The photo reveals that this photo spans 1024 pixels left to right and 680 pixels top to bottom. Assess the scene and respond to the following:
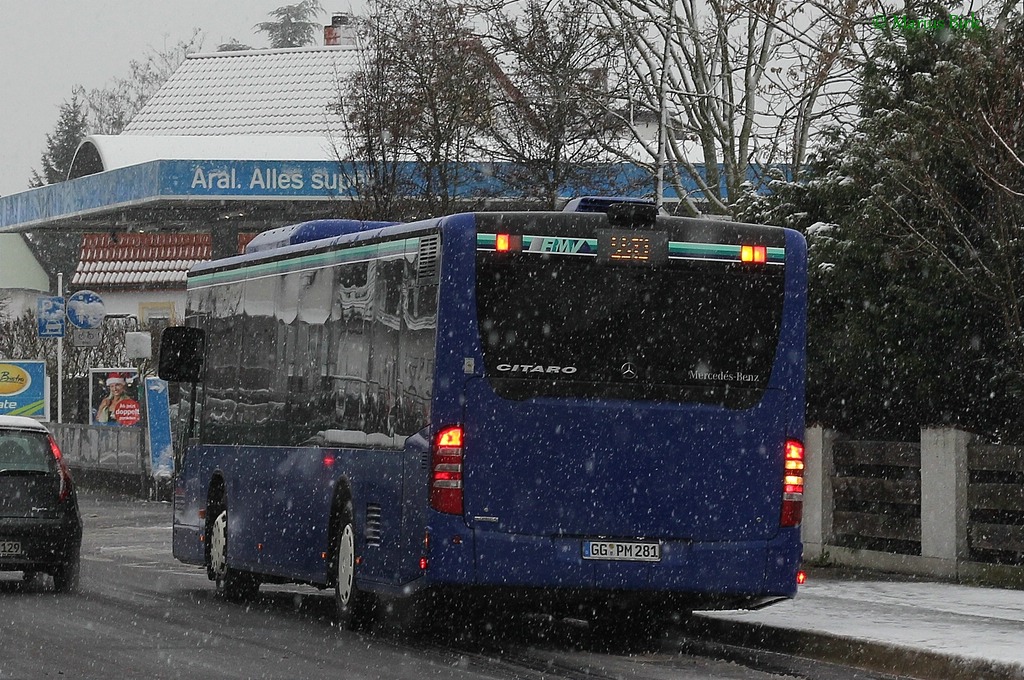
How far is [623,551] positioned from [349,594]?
255 centimetres

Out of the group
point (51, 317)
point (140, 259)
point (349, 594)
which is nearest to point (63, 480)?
point (349, 594)

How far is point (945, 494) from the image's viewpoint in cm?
1884

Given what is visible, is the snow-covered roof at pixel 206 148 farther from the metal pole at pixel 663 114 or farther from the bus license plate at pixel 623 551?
the bus license plate at pixel 623 551

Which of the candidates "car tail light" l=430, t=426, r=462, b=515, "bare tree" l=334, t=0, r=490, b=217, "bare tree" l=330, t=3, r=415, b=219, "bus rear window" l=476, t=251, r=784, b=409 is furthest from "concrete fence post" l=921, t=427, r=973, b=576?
"bare tree" l=330, t=3, r=415, b=219

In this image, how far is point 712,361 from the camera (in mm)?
14094

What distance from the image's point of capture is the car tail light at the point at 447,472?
13625 mm

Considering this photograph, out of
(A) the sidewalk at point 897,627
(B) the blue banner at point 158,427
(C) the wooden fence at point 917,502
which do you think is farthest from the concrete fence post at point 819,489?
(B) the blue banner at point 158,427

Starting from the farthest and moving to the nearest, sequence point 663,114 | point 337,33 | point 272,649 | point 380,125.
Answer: point 337,33 < point 380,125 < point 663,114 < point 272,649

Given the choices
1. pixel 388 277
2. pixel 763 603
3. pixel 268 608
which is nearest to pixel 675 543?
pixel 763 603

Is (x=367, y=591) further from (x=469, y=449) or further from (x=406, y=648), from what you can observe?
(x=469, y=449)

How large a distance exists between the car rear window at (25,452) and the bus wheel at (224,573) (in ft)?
5.66

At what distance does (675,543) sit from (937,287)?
6.95 metres

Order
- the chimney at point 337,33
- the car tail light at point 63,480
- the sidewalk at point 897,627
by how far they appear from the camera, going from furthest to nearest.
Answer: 1. the chimney at point 337,33
2. the car tail light at point 63,480
3. the sidewalk at point 897,627

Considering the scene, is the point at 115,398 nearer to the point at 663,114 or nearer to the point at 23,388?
the point at 23,388
